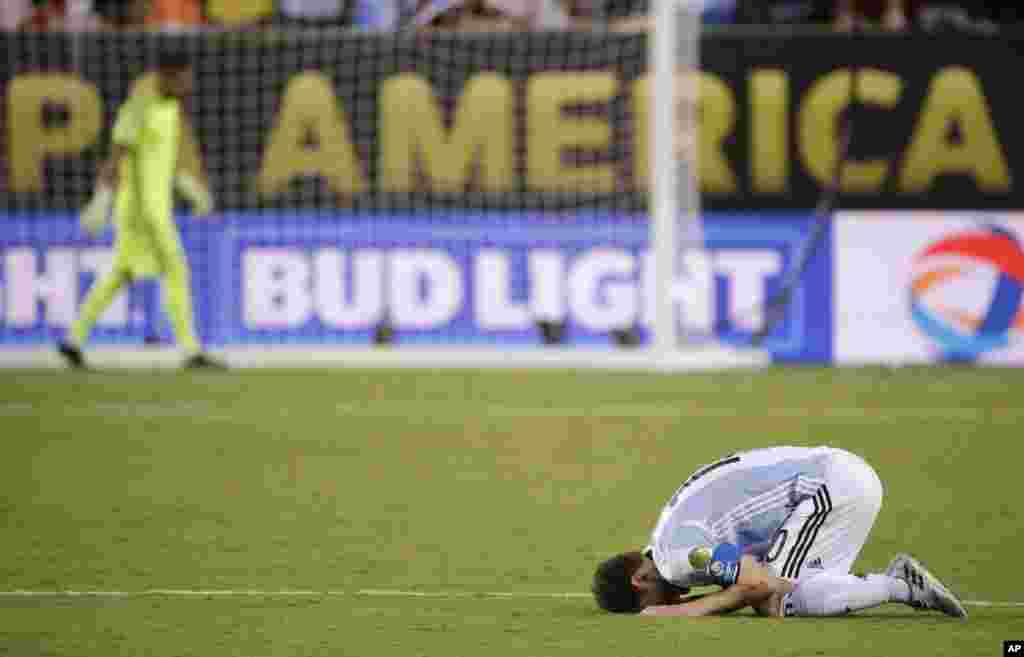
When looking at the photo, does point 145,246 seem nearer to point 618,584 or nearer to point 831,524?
point 618,584

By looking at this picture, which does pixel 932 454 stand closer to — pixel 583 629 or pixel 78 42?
pixel 583 629

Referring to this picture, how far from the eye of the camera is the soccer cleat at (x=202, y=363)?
16.7 m

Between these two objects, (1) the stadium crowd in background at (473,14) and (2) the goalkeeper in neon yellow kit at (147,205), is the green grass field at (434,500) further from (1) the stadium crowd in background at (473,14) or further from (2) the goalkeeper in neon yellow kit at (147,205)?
(1) the stadium crowd in background at (473,14)

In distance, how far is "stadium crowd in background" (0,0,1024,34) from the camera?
719 inches

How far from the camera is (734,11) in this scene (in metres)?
18.4

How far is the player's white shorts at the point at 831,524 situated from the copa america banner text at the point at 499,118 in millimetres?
10241

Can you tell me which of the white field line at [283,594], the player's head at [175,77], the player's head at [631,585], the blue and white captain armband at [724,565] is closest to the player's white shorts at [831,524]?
the blue and white captain armband at [724,565]

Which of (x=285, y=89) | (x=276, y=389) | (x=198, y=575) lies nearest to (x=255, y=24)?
(x=285, y=89)

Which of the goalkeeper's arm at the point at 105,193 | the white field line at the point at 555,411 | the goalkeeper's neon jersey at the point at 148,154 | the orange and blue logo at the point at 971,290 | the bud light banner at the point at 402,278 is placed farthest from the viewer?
the bud light banner at the point at 402,278

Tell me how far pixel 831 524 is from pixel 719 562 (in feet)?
1.39

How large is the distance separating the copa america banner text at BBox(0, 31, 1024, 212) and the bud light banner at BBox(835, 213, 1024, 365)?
52cm

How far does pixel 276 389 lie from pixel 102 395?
117 centimetres

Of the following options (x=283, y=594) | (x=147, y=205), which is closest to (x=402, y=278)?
(x=147, y=205)

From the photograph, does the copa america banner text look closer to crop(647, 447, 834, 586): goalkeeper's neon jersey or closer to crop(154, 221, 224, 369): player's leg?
crop(154, 221, 224, 369): player's leg
